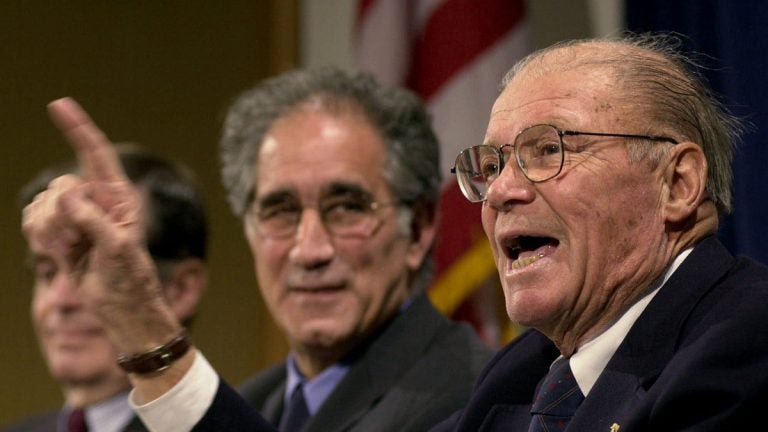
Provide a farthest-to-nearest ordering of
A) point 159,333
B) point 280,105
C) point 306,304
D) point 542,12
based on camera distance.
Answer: point 542,12 < point 280,105 < point 306,304 < point 159,333

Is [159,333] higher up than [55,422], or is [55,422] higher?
[159,333]

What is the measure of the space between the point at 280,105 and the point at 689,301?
1357 mm

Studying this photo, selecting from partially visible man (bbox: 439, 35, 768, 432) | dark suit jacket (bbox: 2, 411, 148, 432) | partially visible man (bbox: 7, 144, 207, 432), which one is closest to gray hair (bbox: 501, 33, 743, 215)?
partially visible man (bbox: 439, 35, 768, 432)

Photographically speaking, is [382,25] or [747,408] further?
[382,25]

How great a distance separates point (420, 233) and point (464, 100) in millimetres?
808

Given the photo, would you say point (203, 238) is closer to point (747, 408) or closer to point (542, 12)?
point (542, 12)

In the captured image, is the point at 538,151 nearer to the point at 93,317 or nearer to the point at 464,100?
the point at 93,317

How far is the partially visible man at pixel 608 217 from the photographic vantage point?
1852mm

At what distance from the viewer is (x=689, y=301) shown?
184 cm

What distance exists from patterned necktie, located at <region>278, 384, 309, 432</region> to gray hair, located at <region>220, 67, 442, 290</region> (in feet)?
1.29

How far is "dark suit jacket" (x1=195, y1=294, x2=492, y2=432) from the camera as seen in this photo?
8.29 ft

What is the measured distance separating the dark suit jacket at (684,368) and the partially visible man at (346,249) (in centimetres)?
39

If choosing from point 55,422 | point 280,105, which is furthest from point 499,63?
point 55,422

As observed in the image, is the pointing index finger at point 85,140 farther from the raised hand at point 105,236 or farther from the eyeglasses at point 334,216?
the eyeglasses at point 334,216
